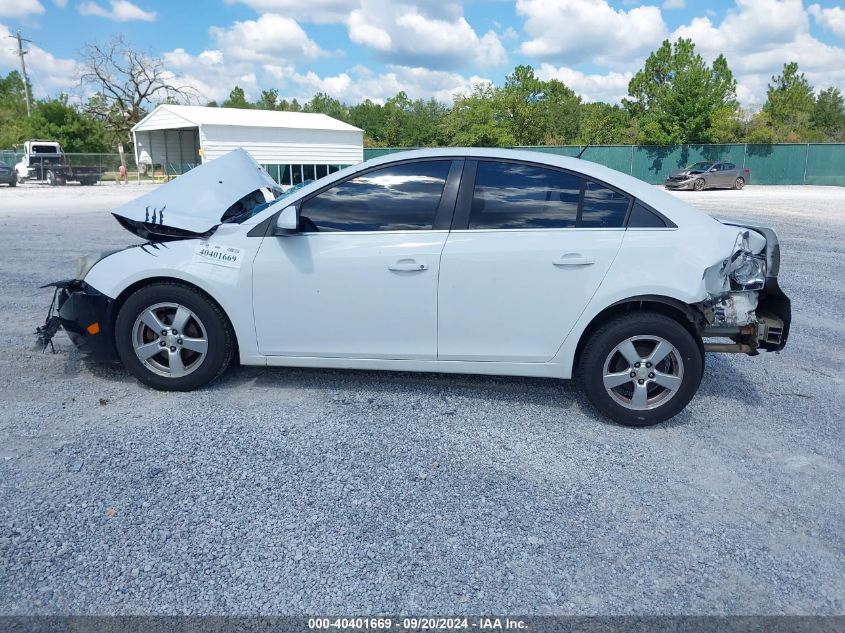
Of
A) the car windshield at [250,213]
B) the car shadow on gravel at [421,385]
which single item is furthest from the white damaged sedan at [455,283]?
the car shadow on gravel at [421,385]

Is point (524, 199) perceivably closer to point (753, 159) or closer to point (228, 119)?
point (228, 119)

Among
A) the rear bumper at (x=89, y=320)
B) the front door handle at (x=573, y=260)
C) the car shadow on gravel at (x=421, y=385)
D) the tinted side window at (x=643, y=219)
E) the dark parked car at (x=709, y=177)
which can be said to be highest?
the dark parked car at (x=709, y=177)

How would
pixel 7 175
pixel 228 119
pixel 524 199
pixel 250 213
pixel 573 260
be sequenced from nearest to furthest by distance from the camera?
pixel 573 260 → pixel 524 199 → pixel 250 213 → pixel 7 175 → pixel 228 119

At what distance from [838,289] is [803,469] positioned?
584 centimetres

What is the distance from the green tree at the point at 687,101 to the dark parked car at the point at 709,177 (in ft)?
26.4

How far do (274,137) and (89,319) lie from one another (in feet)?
103

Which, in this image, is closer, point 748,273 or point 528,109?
point 748,273

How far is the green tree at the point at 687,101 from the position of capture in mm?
41062

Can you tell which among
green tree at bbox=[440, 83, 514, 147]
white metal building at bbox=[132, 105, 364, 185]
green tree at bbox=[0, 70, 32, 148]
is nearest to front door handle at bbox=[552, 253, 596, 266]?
white metal building at bbox=[132, 105, 364, 185]

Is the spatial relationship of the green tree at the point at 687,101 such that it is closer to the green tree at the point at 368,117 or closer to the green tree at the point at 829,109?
the green tree at the point at 829,109

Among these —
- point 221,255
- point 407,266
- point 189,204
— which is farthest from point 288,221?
point 189,204

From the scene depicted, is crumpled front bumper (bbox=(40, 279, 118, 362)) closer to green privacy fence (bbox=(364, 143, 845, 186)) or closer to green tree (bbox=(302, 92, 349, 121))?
green privacy fence (bbox=(364, 143, 845, 186))

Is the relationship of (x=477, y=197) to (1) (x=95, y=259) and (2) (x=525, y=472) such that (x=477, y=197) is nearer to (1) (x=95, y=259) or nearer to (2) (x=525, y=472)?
(2) (x=525, y=472)

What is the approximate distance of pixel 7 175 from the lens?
32312 mm
